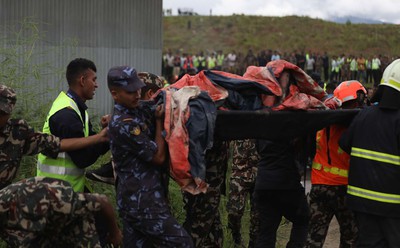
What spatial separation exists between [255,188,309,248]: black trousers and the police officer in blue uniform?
150 centimetres

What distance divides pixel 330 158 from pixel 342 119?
0.52 metres

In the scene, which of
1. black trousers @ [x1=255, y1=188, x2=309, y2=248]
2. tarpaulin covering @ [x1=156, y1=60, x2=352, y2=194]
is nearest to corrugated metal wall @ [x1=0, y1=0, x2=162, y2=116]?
black trousers @ [x1=255, y1=188, x2=309, y2=248]

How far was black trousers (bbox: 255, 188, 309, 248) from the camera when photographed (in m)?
6.15

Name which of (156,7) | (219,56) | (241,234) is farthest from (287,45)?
(241,234)

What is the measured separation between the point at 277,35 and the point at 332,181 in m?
56.1

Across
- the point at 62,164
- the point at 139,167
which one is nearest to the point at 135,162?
the point at 139,167

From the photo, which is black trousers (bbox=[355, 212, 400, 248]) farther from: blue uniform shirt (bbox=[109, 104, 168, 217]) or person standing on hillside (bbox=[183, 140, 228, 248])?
blue uniform shirt (bbox=[109, 104, 168, 217])

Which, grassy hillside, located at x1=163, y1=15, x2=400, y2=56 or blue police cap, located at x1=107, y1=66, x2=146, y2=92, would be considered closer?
blue police cap, located at x1=107, y1=66, x2=146, y2=92

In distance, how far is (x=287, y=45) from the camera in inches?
2275

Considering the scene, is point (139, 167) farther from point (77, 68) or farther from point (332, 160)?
point (332, 160)

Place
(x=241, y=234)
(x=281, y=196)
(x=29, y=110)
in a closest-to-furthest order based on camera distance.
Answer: (x=281, y=196) → (x=29, y=110) → (x=241, y=234)

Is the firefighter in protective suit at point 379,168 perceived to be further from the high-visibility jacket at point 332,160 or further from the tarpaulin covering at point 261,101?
the high-visibility jacket at point 332,160

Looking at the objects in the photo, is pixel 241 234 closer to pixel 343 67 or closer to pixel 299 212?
pixel 299 212

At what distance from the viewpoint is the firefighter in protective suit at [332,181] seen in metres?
5.96
